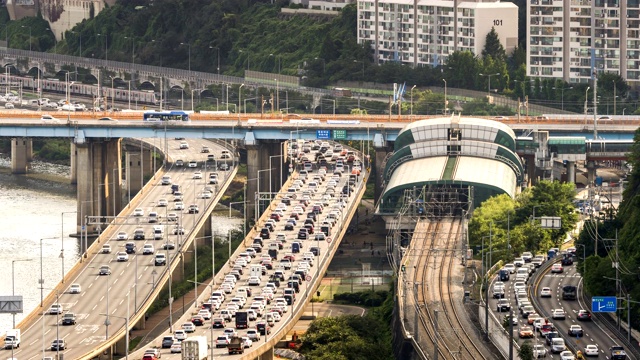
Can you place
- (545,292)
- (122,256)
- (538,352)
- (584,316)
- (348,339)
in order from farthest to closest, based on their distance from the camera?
(122,256) < (545,292) < (348,339) < (584,316) < (538,352)

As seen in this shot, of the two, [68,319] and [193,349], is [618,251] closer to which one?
[193,349]

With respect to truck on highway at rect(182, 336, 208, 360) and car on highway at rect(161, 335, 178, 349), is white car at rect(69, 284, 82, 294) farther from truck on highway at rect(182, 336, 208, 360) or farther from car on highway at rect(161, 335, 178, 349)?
truck on highway at rect(182, 336, 208, 360)

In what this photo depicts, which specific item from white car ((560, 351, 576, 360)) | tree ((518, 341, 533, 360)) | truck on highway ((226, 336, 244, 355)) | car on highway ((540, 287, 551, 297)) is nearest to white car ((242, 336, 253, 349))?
truck on highway ((226, 336, 244, 355))

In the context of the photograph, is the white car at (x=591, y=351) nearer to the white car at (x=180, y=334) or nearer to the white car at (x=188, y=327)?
the white car at (x=180, y=334)

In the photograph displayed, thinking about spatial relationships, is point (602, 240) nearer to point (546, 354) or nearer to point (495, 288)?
point (495, 288)

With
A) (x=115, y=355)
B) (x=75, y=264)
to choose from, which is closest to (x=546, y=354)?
(x=115, y=355)

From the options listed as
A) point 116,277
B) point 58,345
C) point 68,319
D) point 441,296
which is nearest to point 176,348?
point 58,345
